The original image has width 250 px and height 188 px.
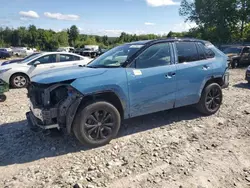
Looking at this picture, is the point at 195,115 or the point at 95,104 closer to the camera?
the point at 95,104

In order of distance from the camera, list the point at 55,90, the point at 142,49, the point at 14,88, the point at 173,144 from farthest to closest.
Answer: the point at 14,88 < the point at 142,49 < the point at 173,144 < the point at 55,90

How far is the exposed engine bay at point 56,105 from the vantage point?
11.8ft

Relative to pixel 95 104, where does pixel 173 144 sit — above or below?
below

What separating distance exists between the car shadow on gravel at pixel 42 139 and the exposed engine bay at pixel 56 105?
0.46m

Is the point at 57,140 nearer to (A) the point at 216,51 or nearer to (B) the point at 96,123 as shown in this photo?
(B) the point at 96,123

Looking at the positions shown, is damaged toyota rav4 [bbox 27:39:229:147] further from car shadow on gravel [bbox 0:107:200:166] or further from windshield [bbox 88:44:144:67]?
car shadow on gravel [bbox 0:107:200:166]

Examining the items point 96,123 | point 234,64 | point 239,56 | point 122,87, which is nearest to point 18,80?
point 96,123

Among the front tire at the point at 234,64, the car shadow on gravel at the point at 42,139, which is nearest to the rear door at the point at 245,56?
the front tire at the point at 234,64

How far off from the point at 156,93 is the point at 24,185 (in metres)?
2.64

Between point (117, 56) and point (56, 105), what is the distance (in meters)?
1.65

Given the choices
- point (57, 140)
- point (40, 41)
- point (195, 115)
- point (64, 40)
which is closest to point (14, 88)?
point (57, 140)

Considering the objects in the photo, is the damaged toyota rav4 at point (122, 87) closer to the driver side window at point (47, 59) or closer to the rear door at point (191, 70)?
the rear door at point (191, 70)

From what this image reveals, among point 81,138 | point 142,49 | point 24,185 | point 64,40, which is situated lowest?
point 24,185

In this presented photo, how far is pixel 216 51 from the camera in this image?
5449mm
